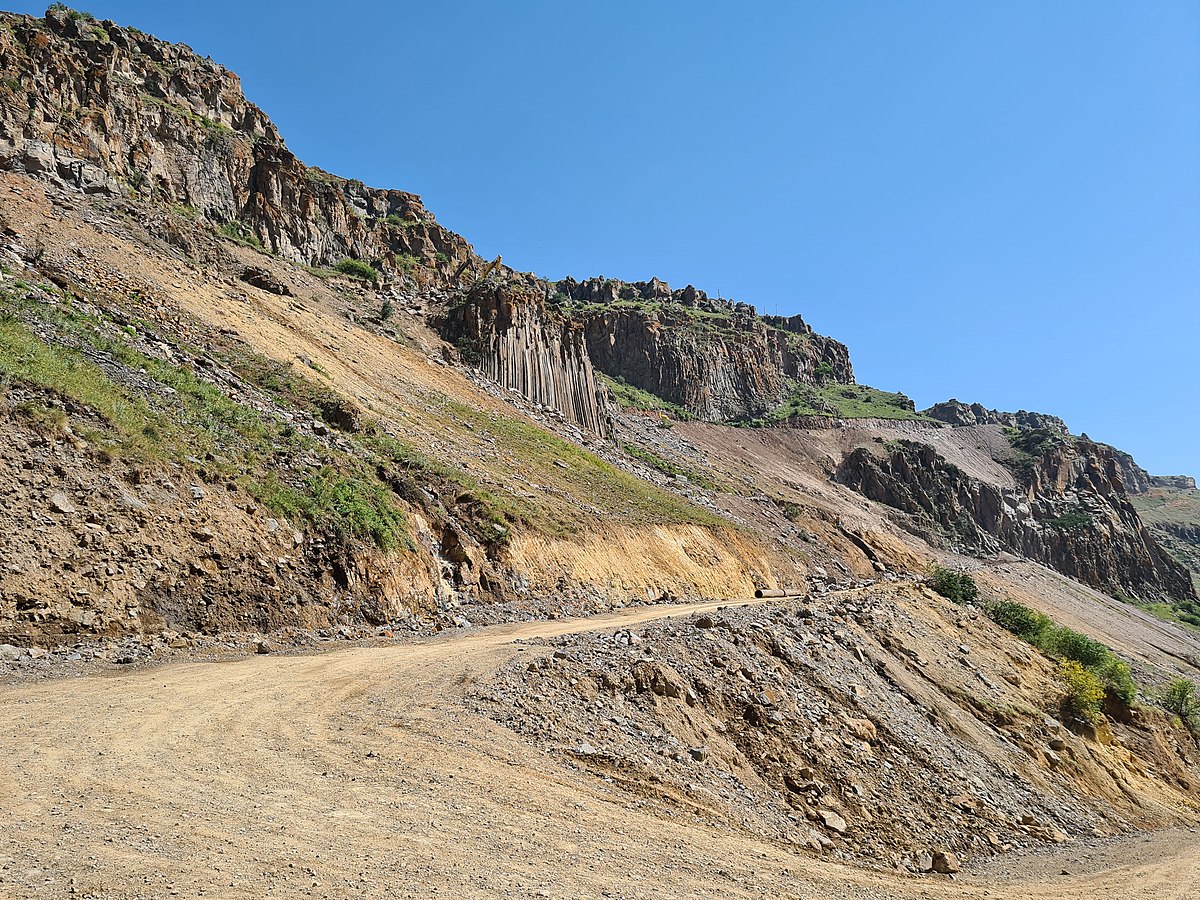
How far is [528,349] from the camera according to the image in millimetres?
54562

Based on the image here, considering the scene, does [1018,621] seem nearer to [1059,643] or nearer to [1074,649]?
[1059,643]

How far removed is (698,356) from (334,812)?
103568 millimetres

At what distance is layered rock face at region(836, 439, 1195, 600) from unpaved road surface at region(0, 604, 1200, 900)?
81.4 metres

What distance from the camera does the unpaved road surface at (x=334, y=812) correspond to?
5.47 m

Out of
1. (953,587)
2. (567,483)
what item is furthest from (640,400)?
(953,587)

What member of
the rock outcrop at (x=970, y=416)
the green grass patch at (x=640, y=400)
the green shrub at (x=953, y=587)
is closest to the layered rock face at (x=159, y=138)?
the green grass patch at (x=640, y=400)

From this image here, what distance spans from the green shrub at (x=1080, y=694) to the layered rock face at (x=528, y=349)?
38921 mm

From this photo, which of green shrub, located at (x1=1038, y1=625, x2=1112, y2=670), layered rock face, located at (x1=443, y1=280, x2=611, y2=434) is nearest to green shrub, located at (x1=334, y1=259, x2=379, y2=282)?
layered rock face, located at (x1=443, y1=280, x2=611, y2=434)

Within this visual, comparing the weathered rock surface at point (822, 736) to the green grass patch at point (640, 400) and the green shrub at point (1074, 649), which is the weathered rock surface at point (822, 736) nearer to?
the green shrub at point (1074, 649)

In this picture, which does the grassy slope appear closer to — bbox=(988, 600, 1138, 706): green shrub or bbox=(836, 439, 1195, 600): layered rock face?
bbox=(988, 600, 1138, 706): green shrub

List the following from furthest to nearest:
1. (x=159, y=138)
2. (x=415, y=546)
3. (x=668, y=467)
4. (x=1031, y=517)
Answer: (x=1031, y=517)
(x=668, y=467)
(x=159, y=138)
(x=415, y=546)

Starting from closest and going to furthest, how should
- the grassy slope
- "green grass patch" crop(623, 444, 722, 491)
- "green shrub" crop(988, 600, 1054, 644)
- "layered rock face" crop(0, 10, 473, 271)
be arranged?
the grassy slope → "green shrub" crop(988, 600, 1054, 644) → "layered rock face" crop(0, 10, 473, 271) → "green grass patch" crop(623, 444, 722, 491)

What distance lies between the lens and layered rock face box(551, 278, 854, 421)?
104 metres

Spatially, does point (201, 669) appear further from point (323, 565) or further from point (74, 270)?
point (74, 270)
